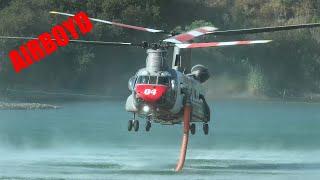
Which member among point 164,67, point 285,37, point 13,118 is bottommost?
point 13,118

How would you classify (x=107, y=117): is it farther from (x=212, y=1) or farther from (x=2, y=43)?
(x=212, y=1)

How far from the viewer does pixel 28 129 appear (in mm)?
118125

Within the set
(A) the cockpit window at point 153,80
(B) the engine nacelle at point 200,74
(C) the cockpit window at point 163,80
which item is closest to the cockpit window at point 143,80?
(A) the cockpit window at point 153,80

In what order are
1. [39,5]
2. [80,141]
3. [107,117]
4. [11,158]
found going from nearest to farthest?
[11,158]
[80,141]
[107,117]
[39,5]

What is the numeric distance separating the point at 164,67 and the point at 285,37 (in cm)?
6321

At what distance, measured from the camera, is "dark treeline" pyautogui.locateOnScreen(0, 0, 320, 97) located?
127m

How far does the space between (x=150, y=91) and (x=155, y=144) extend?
35570 mm

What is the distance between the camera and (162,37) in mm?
135750

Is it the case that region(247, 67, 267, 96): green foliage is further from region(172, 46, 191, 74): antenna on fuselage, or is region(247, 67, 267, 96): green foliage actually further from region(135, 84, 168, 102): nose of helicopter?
region(135, 84, 168, 102): nose of helicopter

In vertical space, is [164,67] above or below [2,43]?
above

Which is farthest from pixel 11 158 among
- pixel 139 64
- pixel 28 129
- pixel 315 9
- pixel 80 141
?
pixel 315 9
